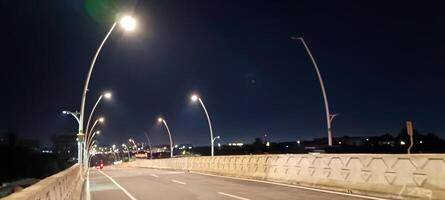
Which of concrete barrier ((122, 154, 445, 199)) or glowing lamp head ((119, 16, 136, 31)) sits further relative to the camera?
glowing lamp head ((119, 16, 136, 31))

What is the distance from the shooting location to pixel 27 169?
129875mm

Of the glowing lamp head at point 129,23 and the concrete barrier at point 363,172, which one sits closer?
the concrete barrier at point 363,172

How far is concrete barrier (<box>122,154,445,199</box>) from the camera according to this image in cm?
1336

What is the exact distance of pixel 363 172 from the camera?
54.0ft

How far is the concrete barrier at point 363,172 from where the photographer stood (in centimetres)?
1336

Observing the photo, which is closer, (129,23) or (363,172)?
(363,172)

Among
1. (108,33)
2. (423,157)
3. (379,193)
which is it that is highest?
(108,33)

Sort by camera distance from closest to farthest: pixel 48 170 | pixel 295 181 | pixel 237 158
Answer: pixel 295 181
pixel 237 158
pixel 48 170

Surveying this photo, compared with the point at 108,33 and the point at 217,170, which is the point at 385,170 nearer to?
the point at 108,33

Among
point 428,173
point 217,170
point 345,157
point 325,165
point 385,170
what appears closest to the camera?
point 428,173

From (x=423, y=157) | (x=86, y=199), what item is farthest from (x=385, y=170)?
(x=86, y=199)

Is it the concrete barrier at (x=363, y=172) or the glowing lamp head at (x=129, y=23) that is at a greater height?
the glowing lamp head at (x=129, y=23)

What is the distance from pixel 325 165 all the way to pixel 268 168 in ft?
21.1

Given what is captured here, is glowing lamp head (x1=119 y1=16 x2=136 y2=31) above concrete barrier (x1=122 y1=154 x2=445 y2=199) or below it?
above
